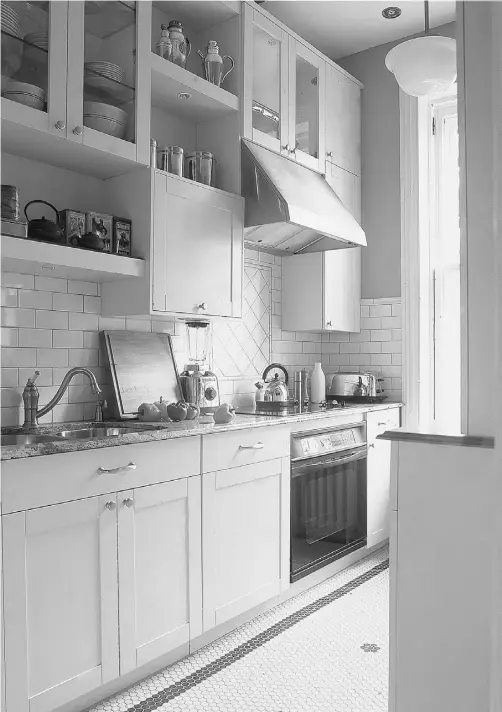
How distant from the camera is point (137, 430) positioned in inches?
98.0

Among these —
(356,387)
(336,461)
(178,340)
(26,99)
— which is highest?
(26,99)

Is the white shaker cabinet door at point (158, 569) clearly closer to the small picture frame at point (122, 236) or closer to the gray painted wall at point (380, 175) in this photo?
the small picture frame at point (122, 236)

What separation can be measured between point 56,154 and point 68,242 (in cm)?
36

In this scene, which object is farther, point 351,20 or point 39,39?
point 351,20

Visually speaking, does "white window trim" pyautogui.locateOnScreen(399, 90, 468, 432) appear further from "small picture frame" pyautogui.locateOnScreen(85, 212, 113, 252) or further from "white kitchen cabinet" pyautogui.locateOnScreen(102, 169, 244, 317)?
"small picture frame" pyautogui.locateOnScreen(85, 212, 113, 252)

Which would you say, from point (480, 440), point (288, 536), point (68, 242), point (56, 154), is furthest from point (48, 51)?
point (288, 536)

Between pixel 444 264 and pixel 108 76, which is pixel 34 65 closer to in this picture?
pixel 108 76

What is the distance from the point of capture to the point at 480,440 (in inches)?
62.1

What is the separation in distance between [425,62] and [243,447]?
1723mm

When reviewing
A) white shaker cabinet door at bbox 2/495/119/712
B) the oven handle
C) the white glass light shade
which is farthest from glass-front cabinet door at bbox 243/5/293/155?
white shaker cabinet door at bbox 2/495/119/712

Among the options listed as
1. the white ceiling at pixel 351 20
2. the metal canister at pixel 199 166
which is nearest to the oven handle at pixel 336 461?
the metal canister at pixel 199 166

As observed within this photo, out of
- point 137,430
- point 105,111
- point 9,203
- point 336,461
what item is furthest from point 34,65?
point 336,461

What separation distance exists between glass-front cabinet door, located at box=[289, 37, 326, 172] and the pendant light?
119cm

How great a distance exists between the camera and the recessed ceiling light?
3.80 metres
